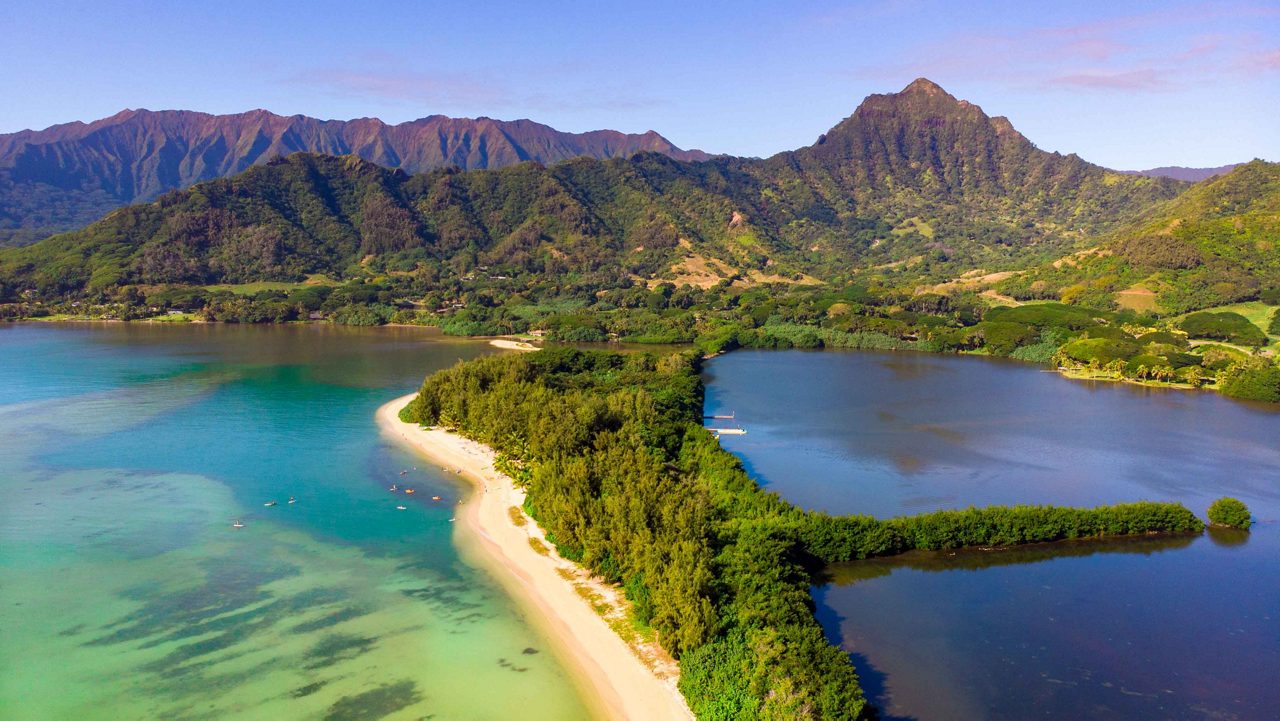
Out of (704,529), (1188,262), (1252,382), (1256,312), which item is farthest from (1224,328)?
(704,529)

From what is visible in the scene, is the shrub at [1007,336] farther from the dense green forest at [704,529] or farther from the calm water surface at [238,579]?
the calm water surface at [238,579]

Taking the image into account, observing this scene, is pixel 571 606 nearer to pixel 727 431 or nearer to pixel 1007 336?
pixel 727 431

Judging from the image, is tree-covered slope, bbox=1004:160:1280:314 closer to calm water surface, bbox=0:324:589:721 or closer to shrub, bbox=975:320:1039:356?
shrub, bbox=975:320:1039:356

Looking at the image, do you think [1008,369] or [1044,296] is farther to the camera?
[1044,296]

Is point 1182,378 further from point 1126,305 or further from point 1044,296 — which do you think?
point 1044,296

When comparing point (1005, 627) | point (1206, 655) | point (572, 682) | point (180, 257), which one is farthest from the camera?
point (180, 257)

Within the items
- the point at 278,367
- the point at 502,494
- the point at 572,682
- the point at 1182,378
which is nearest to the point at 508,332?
the point at 278,367
